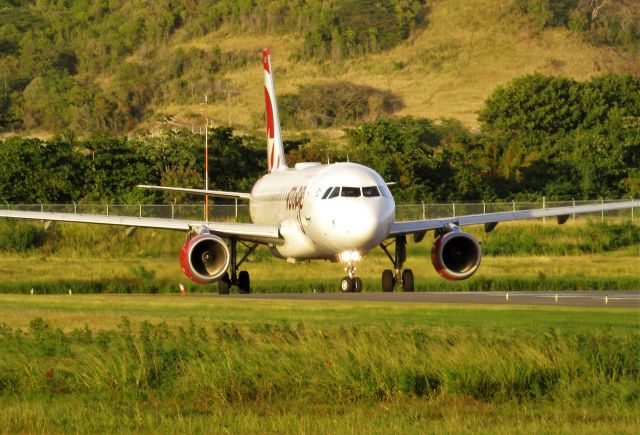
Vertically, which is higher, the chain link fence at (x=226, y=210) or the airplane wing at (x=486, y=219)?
the chain link fence at (x=226, y=210)

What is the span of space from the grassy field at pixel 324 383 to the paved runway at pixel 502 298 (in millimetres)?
21297

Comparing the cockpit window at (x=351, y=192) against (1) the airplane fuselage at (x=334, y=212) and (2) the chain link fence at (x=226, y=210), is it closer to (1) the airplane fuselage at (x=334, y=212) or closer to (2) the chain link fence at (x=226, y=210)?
(1) the airplane fuselage at (x=334, y=212)

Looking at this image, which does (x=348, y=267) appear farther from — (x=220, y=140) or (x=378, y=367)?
(x=220, y=140)

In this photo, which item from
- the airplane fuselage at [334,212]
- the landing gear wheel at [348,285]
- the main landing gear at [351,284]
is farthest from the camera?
the landing gear wheel at [348,285]

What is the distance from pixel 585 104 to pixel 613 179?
33.9m

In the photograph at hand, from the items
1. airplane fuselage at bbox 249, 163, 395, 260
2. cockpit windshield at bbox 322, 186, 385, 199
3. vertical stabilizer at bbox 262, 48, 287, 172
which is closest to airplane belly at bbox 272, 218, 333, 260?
airplane fuselage at bbox 249, 163, 395, 260

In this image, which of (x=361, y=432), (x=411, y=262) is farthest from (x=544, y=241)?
(x=361, y=432)

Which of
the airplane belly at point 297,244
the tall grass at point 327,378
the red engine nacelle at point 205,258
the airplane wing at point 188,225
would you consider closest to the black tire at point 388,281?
the airplane belly at point 297,244

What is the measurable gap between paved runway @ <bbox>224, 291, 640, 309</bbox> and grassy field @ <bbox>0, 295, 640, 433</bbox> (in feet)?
69.9

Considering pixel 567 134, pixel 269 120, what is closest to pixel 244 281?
pixel 269 120

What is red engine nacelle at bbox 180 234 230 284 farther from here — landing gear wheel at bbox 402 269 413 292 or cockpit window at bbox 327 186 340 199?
landing gear wheel at bbox 402 269 413 292

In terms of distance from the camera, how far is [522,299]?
56000mm

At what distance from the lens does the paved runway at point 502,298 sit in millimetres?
52931

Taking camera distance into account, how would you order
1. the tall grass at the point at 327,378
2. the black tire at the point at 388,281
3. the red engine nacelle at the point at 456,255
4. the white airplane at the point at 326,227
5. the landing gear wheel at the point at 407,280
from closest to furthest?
1. the tall grass at the point at 327,378
2. the white airplane at the point at 326,227
3. the black tire at the point at 388,281
4. the landing gear wheel at the point at 407,280
5. the red engine nacelle at the point at 456,255
